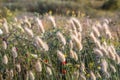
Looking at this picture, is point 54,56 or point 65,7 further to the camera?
point 65,7

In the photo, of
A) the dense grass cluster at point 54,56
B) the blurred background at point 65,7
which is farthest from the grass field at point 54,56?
the blurred background at point 65,7

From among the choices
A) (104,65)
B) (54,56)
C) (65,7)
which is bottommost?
(65,7)

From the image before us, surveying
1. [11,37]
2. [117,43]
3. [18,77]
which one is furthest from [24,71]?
[117,43]

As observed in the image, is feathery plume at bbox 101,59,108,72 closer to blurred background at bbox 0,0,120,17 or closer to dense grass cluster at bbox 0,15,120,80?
dense grass cluster at bbox 0,15,120,80

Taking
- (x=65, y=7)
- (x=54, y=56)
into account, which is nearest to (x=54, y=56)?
(x=54, y=56)

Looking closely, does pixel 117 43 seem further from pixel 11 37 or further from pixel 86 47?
pixel 11 37

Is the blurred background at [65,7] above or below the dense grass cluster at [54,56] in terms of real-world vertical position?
below

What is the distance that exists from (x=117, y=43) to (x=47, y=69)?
163 centimetres

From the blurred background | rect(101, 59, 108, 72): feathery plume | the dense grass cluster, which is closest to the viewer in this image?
rect(101, 59, 108, 72): feathery plume

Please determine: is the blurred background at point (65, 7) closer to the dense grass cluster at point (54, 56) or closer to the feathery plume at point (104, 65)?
the dense grass cluster at point (54, 56)

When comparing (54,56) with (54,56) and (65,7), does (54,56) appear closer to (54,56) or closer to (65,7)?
(54,56)

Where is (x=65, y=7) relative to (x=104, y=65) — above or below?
below

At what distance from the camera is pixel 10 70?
507 cm

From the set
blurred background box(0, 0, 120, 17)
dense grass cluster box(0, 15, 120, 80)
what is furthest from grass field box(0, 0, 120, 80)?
blurred background box(0, 0, 120, 17)
